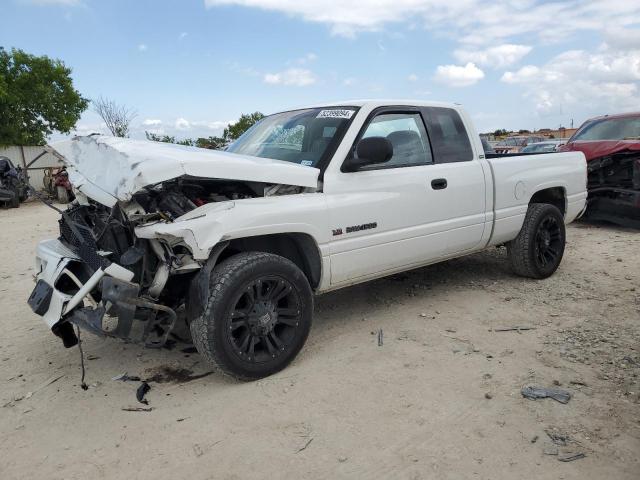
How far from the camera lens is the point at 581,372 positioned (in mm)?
3262

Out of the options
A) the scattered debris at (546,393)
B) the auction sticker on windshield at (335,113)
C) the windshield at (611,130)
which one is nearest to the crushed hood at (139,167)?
the auction sticker on windshield at (335,113)

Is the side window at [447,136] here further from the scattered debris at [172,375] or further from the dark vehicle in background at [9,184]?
the dark vehicle in background at [9,184]

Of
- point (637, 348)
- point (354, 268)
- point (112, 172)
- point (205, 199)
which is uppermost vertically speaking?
point (112, 172)

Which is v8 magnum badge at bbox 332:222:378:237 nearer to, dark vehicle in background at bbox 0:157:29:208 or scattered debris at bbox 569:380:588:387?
scattered debris at bbox 569:380:588:387

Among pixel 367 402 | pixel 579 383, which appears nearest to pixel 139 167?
pixel 367 402

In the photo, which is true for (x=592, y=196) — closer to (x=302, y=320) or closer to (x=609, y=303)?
(x=609, y=303)

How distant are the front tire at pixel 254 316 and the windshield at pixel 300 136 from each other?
0.93m

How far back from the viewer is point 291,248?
3697 millimetres

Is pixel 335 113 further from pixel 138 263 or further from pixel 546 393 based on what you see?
pixel 546 393

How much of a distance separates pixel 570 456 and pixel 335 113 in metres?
2.82

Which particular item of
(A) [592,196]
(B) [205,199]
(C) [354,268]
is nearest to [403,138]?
(C) [354,268]

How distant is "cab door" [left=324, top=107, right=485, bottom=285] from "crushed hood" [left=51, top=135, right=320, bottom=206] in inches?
15.4

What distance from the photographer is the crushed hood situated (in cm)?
294

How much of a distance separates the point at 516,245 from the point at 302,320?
2815mm
